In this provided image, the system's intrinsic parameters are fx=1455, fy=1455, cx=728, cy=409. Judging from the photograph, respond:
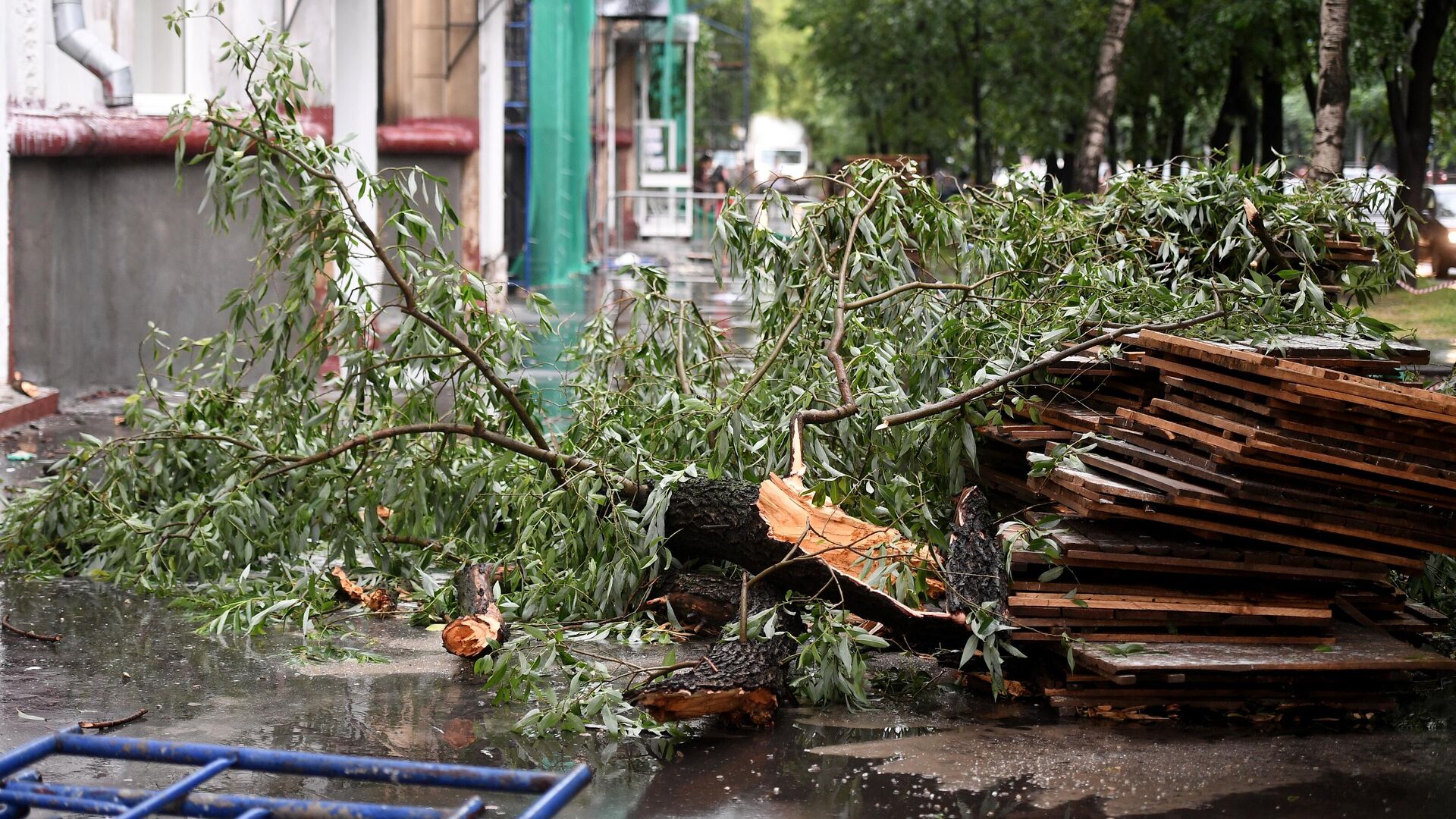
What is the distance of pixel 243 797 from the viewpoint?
2.83 meters

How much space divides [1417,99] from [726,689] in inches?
822

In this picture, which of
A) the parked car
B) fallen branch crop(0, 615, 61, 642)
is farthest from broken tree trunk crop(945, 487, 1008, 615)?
the parked car

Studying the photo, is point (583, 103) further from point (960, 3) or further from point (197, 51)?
point (197, 51)

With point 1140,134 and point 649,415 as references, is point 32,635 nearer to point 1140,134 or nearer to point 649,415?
point 649,415

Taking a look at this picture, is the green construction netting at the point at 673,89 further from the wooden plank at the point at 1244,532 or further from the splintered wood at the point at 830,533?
the wooden plank at the point at 1244,532

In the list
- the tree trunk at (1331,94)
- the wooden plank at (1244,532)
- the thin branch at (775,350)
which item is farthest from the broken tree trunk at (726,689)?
the tree trunk at (1331,94)

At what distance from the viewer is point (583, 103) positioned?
77.4 feet

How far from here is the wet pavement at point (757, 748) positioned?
4.36 meters

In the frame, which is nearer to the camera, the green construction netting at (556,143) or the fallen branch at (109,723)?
the fallen branch at (109,723)

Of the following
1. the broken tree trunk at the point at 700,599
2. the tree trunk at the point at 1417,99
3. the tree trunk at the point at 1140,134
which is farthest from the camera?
the tree trunk at the point at 1140,134

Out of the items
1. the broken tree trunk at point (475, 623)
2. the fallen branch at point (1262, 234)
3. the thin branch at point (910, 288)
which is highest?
the fallen branch at point (1262, 234)

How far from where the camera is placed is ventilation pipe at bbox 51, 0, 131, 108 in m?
10.6

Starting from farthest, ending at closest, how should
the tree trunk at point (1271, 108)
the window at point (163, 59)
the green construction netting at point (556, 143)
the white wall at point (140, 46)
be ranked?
the tree trunk at point (1271, 108)
the green construction netting at point (556, 143)
the window at point (163, 59)
the white wall at point (140, 46)

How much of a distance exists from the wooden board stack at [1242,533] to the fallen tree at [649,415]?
0.38 m
